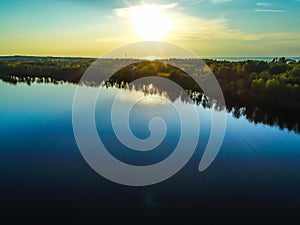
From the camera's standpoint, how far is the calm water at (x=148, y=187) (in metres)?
9.95

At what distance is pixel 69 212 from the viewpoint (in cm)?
973

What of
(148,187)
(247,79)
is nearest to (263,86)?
(247,79)

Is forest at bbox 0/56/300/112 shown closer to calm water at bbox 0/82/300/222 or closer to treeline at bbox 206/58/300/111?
treeline at bbox 206/58/300/111

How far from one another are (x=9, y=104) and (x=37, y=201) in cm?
1877

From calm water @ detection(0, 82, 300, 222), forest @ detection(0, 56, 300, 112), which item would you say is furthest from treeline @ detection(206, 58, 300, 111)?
calm water @ detection(0, 82, 300, 222)

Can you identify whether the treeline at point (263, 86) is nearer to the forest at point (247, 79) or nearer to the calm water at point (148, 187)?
the forest at point (247, 79)

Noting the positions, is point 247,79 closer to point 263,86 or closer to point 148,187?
point 263,86

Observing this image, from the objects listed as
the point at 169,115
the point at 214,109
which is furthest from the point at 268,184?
the point at 214,109

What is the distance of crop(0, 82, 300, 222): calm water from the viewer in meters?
9.95

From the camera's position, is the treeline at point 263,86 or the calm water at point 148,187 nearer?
the calm water at point 148,187

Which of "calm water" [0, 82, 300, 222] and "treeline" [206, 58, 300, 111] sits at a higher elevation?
"treeline" [206, 58, 300, 111]

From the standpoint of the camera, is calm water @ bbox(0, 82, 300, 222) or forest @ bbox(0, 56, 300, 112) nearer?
calm water @ bbox(0, 82, 300, 222)

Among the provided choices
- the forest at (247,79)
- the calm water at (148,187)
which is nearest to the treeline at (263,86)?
the forest at (247,79)

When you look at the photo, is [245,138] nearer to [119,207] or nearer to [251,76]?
[119,207]
